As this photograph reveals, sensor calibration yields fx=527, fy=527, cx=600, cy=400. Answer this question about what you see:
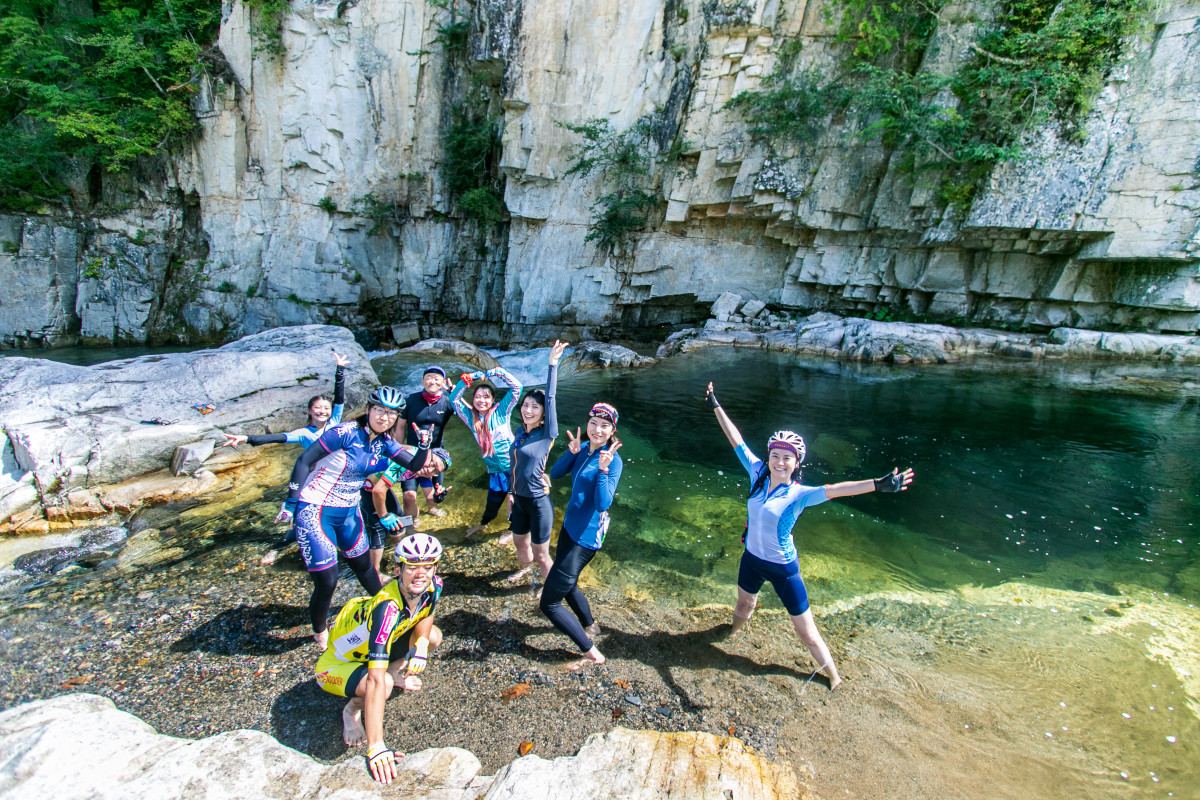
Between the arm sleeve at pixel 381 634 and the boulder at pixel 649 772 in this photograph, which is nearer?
the boulder at pixel 649 772

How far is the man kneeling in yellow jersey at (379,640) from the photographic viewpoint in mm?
2633

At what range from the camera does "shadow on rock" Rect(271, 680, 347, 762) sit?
2850 mm

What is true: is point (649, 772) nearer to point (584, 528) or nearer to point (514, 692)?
point (514, 692)

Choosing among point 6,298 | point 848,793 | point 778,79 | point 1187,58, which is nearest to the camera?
point 848,793

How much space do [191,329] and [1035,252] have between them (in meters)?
26.8

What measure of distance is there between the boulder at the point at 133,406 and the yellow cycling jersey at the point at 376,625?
196 inches

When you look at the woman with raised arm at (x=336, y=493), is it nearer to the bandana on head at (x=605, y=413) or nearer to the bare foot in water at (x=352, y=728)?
the bare foot in water at (x=352, y=728)

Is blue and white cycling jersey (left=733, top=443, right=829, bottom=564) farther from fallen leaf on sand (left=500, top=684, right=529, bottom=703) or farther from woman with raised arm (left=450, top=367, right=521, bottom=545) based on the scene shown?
woman with raised arm (left=450, top=367, right=521, bottom=545)

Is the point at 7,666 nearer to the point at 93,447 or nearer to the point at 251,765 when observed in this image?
the point at 251,765

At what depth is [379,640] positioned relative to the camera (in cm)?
264

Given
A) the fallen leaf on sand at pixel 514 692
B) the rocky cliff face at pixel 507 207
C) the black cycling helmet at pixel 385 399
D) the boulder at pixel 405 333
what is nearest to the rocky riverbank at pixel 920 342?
the rocky cliff face at pixel 507 207

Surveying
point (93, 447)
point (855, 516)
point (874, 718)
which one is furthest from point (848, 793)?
point (93, 447)

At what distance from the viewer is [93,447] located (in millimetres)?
6004

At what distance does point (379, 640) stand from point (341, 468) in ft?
4.44
